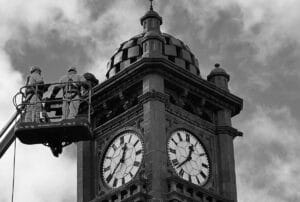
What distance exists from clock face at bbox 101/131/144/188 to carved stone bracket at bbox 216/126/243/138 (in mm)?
4913

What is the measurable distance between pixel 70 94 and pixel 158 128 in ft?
52.2

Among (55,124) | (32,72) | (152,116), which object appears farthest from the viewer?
(152,116)

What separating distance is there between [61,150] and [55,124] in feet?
4.05

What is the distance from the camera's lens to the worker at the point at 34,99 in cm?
5427

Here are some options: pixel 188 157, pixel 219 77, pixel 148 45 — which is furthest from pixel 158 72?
pixel 219 77

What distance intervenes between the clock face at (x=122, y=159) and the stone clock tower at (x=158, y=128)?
1.9 inches

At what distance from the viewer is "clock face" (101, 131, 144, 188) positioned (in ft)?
230

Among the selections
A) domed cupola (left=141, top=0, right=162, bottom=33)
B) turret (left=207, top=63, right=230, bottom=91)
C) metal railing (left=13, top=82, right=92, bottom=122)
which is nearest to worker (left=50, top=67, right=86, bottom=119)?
metal railing (left=13, top=82, right=92, bottom=122)

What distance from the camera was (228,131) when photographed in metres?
74.2

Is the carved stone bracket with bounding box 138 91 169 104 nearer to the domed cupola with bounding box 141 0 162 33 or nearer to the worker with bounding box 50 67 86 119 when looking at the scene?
the domed cupola with bounding box 141 0 162 33

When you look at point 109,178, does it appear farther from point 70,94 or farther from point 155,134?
point 70,94

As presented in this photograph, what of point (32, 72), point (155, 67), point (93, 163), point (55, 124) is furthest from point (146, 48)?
point (55, 124)

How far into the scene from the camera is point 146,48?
72.1 meters

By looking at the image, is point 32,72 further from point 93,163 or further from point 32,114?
point 93,163
